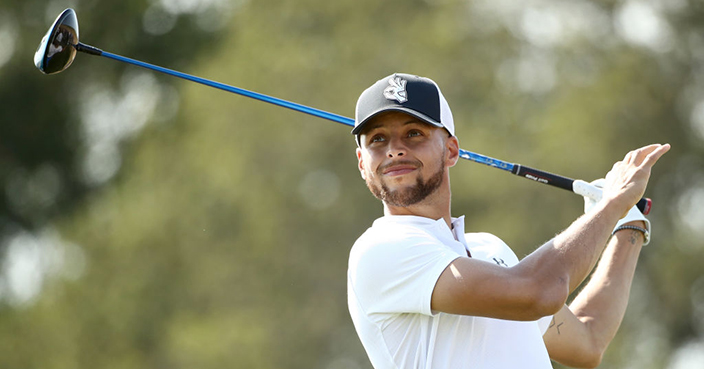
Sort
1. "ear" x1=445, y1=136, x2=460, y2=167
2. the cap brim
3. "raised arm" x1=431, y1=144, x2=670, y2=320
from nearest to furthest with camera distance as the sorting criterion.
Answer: "raised arm" x1=431, y1=144, x2=670, y2=320 → the cap brim → "ear" x1=445, y1=136, x2=460, y2=167

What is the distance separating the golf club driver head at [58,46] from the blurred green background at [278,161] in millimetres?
13062

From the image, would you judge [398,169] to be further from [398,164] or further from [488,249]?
[488,249]

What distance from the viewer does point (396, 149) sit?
4867mm

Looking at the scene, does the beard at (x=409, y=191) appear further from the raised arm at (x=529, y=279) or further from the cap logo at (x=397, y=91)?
the raised arm at (x=529, y=279)

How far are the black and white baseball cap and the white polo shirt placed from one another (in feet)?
1.37

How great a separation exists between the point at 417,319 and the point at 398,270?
0.20 meters

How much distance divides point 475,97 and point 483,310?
1608 centimetres

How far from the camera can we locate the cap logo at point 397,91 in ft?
16.0

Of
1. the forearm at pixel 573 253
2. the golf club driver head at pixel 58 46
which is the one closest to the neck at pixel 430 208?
the forearm at pixel 573 253

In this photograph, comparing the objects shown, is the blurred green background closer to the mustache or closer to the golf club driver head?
the golf club driver head

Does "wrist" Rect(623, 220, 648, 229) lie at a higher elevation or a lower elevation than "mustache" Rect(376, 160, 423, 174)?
higher

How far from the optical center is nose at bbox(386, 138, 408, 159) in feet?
15.9

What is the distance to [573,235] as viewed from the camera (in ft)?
14.7

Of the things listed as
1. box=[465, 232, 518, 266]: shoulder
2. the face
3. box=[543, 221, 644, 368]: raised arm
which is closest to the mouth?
the face
